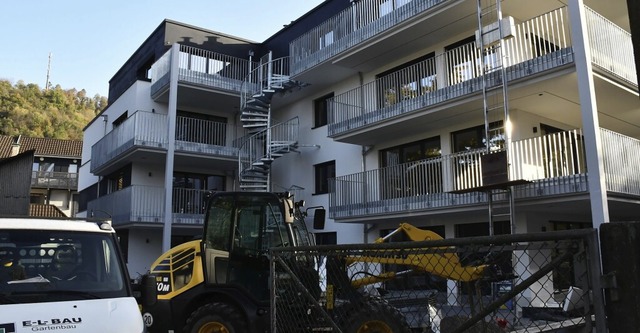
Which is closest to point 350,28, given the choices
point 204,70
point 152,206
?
point 204,70

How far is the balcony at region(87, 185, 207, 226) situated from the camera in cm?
2016

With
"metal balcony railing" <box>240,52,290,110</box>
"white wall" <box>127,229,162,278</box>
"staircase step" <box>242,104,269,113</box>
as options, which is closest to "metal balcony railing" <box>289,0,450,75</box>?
"metal balcony railing" <box>240,52,290,110</box>

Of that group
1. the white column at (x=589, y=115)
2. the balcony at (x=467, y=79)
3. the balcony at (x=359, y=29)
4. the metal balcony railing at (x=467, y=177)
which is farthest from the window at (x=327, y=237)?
the white column at (x=589, y=115)

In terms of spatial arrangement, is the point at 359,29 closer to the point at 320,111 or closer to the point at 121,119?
the point at 320,111

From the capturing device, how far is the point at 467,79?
14.3 metres

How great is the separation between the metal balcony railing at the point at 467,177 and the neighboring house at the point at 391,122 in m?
0.05

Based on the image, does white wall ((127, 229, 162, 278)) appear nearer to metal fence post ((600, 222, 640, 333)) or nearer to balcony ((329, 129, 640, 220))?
balcony ((329, 129, 640, 220))

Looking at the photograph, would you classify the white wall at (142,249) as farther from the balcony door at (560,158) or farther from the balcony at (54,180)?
the balcony at (54,180)

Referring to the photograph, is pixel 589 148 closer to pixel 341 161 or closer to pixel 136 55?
pixel 341 161

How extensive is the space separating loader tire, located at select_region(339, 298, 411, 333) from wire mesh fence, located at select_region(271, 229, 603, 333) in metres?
0.01

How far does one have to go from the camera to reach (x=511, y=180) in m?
12.1

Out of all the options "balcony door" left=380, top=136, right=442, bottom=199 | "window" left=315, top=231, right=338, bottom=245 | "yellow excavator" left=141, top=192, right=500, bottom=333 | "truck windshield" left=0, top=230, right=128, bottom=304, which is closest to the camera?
"truck windshield" left=0, top=230, right=128, bottom=304

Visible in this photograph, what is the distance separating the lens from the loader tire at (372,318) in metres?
5.27

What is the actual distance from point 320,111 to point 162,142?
6554 millimetres
